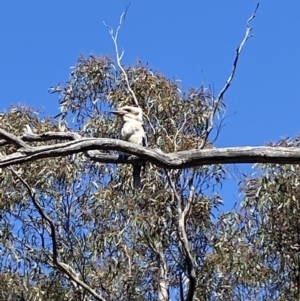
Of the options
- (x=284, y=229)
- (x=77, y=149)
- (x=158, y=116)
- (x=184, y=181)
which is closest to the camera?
(x=77, y=149)

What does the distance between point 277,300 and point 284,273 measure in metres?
0.23

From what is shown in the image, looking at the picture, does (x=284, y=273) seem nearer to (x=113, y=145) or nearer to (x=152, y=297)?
(x=152, y=297)

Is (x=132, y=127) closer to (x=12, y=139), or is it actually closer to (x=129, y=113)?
(x=129, y=113)

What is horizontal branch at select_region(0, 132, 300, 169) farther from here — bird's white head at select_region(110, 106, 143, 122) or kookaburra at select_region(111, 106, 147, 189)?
bird's white head at select_region(110, 106, 143, 122)

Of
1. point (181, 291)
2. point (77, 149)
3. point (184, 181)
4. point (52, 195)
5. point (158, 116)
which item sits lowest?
point (77, 149)

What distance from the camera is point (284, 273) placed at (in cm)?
679

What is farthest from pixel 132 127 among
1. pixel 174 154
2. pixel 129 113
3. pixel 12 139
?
pixel 174 154

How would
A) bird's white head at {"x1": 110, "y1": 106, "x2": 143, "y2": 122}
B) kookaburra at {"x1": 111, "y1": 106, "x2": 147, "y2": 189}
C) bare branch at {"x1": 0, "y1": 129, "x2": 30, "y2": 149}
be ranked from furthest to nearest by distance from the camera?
1. bird's white head at {"x1": 110, "y1": 106, "x2": 143, "y2": 122}
2. kookaburra at {"x1": 111, "y1": 106, "x2": 147, "y2": 189}
3. bare branch at {"x1": 0, "y1": 129, "x2": 30, "y2": 149}

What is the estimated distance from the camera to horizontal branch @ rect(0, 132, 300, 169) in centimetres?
248

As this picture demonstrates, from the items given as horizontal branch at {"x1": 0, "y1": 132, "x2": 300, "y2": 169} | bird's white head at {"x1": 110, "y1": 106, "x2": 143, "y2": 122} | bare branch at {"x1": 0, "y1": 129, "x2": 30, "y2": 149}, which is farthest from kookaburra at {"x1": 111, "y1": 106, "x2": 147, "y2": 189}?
horizontal branch at {"x1": 0, "y1": 132, "x2": 300, "y2": 169}

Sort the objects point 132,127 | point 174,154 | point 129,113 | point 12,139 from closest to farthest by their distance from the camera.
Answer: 1. point 174,154
2. point 12,139
3. point 132,127
4. point 129,113

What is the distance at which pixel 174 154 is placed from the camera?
256cm

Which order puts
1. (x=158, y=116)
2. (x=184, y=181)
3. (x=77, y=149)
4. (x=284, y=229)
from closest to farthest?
(x=77, y=149), (x=184, y=181), (x=284, y=229), (x=158, y=116)

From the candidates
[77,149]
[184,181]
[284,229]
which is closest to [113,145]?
[77,149]
